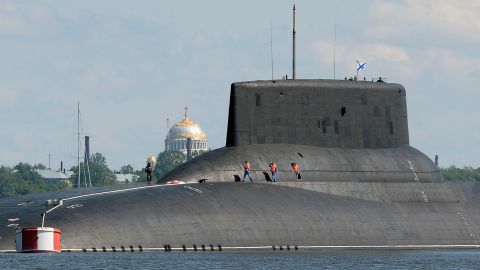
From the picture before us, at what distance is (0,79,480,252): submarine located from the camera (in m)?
52.0

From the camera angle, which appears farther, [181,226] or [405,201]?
[405,201]

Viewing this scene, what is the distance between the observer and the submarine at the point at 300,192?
51.9m

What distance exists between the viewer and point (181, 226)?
51.6m

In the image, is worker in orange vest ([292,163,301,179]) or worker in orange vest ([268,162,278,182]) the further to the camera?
worker in orange vest ([292,163,301,179])

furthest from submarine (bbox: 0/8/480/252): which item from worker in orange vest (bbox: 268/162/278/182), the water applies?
the water

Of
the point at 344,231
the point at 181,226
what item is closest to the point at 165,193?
the point at 181,226

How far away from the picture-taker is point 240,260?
47.4 metres

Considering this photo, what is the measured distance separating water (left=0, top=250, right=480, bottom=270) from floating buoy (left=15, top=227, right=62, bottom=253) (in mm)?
302

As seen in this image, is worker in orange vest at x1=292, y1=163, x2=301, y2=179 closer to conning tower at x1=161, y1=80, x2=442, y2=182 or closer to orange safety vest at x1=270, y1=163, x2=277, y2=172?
conning tower at x1=161, y1=80, x2=442, y2=182

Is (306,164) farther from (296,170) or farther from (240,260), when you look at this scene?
(240,260)

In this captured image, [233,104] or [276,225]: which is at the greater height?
[233,104]

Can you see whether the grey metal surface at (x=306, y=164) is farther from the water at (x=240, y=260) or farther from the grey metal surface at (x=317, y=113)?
the water at (x=240, y=260)

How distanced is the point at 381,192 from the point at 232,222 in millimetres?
7977

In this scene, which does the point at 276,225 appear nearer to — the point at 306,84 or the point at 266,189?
the point at 266,189
